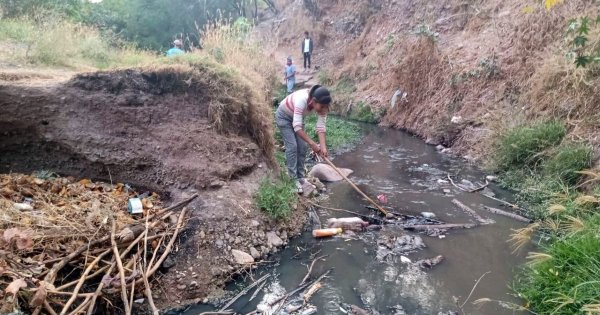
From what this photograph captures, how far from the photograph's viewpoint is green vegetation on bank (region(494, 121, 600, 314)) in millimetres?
3037

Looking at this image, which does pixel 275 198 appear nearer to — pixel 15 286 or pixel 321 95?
pixel 321 95

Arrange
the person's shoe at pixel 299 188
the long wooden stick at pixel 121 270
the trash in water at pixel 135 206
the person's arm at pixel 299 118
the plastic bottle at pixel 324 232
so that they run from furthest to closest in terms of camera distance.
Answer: the person's shoe at pixel 299 188 < the person's arm at pixel 299 118 < the plastic bottle at pixel 324 232 < the trash in water at pixel 135 206 < the long wooden stick at pixel 121 270

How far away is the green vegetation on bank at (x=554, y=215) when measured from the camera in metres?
3.04

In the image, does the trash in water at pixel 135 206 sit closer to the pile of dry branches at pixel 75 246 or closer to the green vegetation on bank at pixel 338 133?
the pile of dry branches at pixel 75 246

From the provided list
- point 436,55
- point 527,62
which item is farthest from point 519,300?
point 436,55

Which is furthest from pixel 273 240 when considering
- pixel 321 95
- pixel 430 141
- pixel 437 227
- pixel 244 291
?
pixel 430 141

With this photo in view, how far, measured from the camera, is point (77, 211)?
146 inches

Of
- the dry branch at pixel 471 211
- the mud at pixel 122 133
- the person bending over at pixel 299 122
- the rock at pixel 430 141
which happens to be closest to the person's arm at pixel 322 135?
the person bending over at pixel 299 122

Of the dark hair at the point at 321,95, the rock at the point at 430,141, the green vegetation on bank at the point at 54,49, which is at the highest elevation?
the green vegetation on bank at the point at 54,49

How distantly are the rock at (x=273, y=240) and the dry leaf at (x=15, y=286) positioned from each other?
2.31 m

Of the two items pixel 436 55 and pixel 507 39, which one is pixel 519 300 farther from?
pixel 436 55

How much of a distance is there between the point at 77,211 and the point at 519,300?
4.08 m

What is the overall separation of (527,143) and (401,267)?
4086 millimetres

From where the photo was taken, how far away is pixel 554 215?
5.09 m
